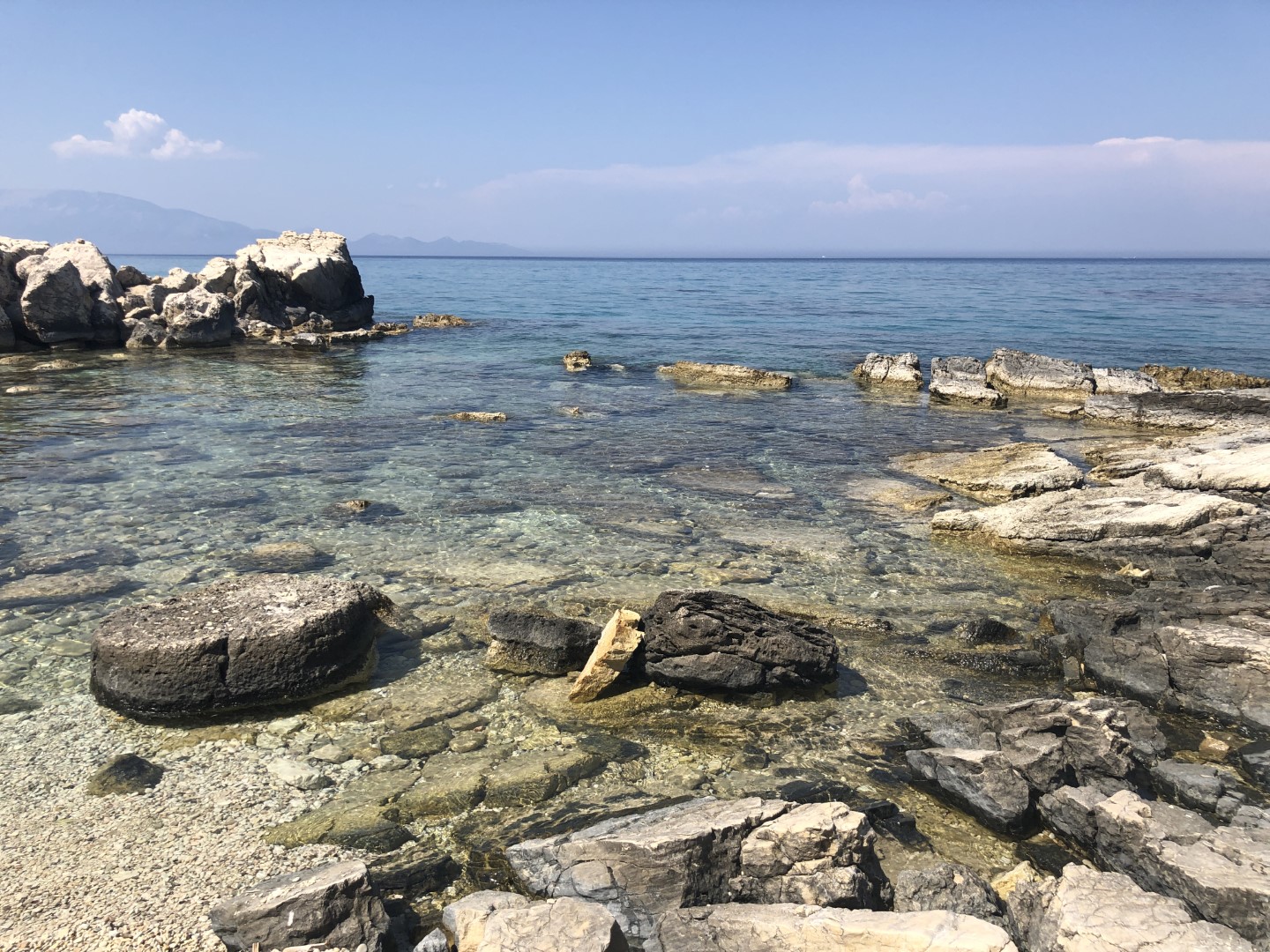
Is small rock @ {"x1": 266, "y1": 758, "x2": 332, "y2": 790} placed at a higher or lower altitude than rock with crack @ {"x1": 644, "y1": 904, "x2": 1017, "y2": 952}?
lower

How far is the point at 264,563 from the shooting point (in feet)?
37.3

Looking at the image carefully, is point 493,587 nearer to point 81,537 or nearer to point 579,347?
→ point 81,537

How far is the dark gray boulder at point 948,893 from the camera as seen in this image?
5082 mm

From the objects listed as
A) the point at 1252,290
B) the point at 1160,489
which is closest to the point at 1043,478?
the point at 1160,489

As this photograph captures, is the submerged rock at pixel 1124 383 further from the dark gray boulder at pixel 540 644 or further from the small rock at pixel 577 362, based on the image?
the dark gray boulder at pixel 540 644

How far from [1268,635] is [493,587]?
25.9ft

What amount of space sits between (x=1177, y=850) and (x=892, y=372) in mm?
23754

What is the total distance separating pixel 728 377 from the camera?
28234 mm

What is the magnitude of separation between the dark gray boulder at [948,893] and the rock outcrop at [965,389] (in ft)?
67.2

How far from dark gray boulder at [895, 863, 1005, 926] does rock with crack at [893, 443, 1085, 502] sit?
10156 mm

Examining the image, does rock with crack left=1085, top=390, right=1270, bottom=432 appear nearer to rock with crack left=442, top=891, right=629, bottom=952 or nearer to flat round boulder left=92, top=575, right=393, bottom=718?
flat round boulder left=92, top=575, right=393, bottom=718

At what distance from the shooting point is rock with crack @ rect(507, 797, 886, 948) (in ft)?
16.9

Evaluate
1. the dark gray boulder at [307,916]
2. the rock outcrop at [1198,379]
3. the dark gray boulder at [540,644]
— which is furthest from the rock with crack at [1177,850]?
the rock outcrop at [1198,379]

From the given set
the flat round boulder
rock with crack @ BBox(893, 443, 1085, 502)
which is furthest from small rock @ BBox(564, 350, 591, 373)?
the flat round boulder
